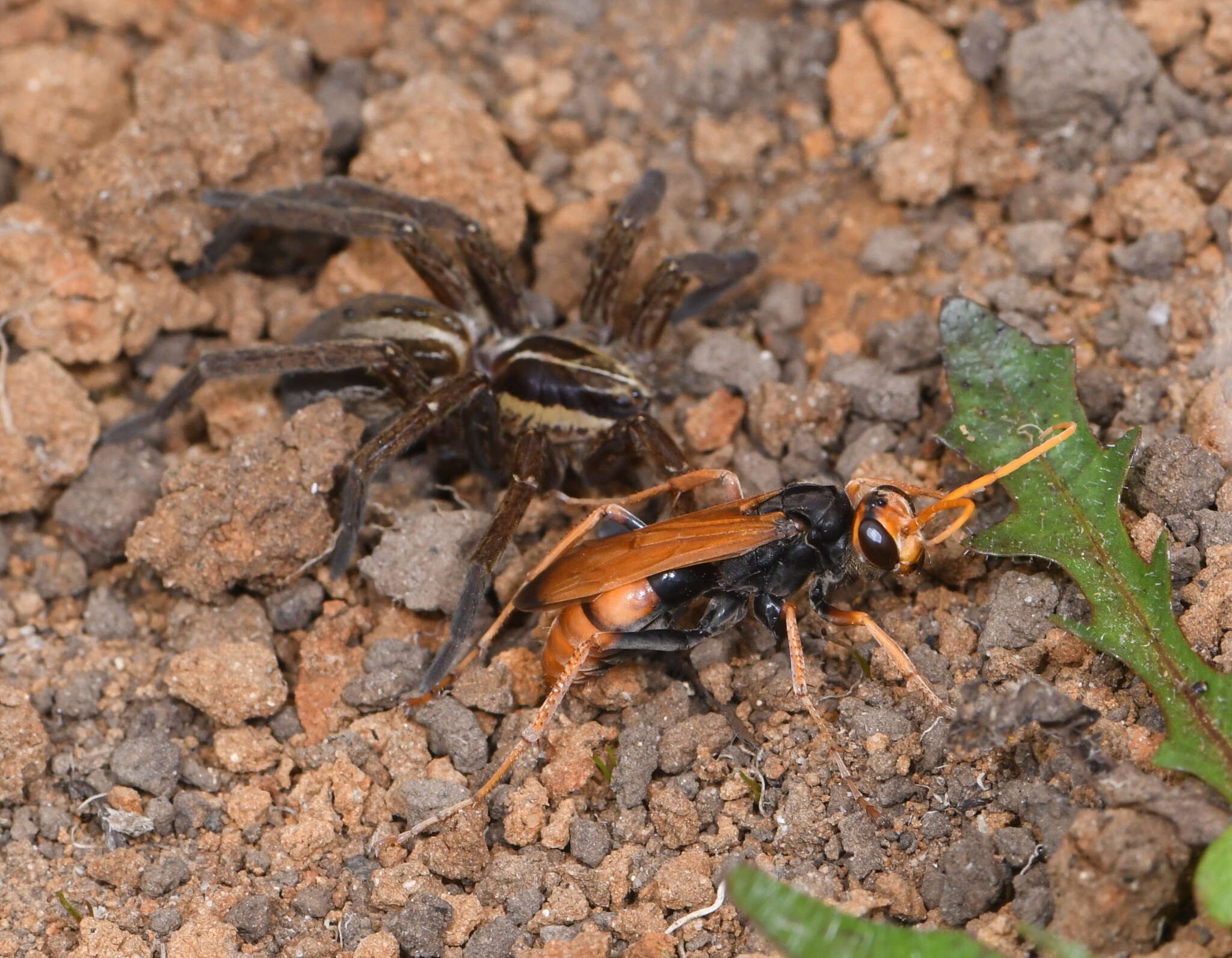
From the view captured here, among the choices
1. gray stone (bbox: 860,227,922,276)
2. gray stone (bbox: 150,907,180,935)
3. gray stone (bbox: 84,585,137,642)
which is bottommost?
gray stone (bbox: 150,907,180,935)

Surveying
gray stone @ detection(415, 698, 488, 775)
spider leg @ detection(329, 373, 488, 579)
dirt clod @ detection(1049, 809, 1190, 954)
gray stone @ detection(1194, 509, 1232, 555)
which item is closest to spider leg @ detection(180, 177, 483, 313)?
spider leg @ detection(329, 373, 488, 579)

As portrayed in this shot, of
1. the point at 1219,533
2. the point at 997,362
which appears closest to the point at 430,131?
the point at 997,362

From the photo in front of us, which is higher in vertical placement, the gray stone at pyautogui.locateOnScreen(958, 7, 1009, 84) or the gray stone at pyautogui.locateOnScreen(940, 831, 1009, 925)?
the gray stone at pyautogui.locateOnScreen(958, 7, 1009, 84)

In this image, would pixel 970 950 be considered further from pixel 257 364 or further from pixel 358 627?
pixel 257 364

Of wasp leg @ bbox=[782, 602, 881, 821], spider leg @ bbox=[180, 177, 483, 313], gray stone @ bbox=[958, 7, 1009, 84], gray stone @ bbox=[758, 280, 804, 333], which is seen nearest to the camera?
wasp leg @ bbox=[782, 602, 881, 821]

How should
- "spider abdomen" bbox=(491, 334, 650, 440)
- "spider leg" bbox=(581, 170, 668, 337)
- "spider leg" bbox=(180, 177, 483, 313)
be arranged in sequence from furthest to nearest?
1. "spider leg" bbox=(581, 170, 668, 337)
2. "spider leg" bbox=(180, 177, 483, 313)
3. "spider abdomen" bbox=(491, 334, 650, 440)

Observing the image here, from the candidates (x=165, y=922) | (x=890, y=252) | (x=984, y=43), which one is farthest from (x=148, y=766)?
(x=984, y=43)

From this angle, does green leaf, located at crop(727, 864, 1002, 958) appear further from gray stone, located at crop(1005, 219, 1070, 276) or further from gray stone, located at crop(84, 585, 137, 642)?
gray stone, located at crop(1005, 219, 1070, 276)

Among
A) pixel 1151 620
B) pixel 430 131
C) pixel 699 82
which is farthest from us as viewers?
pixel 699 82
